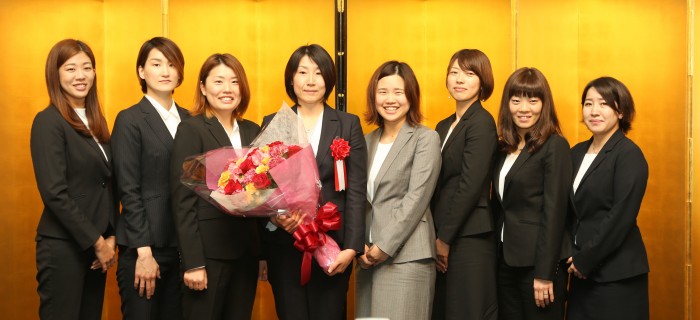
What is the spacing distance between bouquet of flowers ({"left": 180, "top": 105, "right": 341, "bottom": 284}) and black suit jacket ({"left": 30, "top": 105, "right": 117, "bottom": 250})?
1.76 feet

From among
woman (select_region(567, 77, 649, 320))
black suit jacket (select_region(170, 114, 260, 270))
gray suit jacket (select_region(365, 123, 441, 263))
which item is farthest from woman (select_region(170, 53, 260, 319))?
woman (select_region(567, 77, 649, 320))

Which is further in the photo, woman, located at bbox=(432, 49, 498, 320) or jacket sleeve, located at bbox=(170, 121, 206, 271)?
woman, located at bbox=(432, 49, 498, 320)

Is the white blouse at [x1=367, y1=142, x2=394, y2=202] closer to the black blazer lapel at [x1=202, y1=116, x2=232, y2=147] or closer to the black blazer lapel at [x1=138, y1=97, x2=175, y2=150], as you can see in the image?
the black blazer lapel at [x1=202, y1=116, x2=232, y2=147]

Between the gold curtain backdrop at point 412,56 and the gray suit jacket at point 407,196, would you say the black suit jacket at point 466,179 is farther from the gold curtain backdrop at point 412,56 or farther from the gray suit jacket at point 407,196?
the gold curtain backdrop at point 412,56

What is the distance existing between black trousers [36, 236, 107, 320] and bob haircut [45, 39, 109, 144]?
0.49 m

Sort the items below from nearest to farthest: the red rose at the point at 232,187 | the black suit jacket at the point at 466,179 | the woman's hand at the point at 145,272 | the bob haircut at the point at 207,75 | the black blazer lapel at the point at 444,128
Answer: the red rose at the point at 232,187 → the woman's hand at the point at 145,272 → the bob haircut at the point at 207,75 → the black suit jacket at the point at 466,179 → the black blazer lapel at the point at 444,128

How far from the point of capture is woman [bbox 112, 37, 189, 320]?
3.27 m

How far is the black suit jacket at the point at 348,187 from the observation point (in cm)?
328

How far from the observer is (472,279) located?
3.49 m

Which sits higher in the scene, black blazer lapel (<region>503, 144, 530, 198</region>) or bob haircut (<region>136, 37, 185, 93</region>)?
bob haircut (<region>136, 37, 185, 93</region>)

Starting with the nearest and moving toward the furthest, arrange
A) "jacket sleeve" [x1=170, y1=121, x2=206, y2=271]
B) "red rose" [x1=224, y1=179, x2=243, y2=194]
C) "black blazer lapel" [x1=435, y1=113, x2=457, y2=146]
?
"red rose" [x1=224, y1=179, x2=243, y2=194]
"jacket sleeve" [x1=170, y1=121, x2=206, y2=271]
"black blazer lapel" [x1=435, y1=113, x2=457, y2=146]

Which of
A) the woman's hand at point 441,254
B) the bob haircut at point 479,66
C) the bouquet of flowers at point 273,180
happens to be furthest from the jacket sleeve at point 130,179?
the bob haircut at point 479,66

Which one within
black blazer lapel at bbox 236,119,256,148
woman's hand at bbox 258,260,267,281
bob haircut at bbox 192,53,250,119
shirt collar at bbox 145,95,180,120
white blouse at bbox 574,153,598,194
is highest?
bob haircut at bbox 192,53,250,119

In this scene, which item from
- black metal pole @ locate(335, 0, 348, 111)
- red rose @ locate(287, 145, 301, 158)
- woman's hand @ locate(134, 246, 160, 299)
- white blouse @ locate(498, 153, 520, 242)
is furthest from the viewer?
black metal pole @ locate(335, 0, 348, 111)
